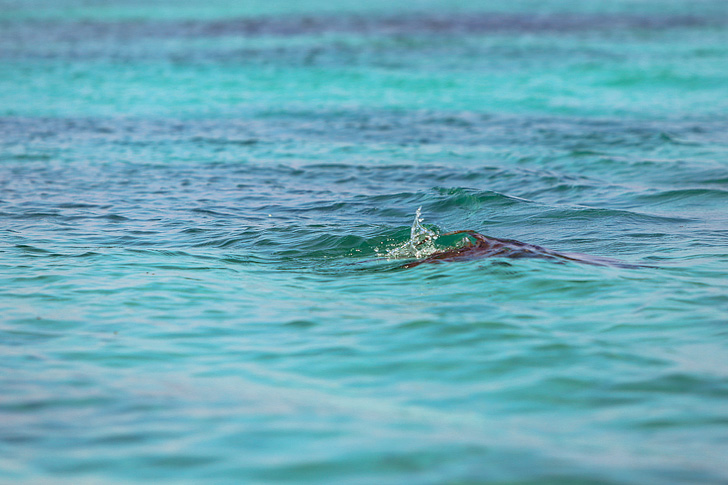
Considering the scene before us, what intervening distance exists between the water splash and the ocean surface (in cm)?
14

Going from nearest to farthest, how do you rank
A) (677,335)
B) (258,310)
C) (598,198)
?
(677,335), (258,310), (598,198)

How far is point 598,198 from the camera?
1088cm

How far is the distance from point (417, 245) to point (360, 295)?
152 cm

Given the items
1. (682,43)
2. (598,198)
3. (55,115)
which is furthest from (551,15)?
(598,198)

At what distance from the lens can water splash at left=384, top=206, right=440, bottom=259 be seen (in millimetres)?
8133

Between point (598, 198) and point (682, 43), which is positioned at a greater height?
point (682, 43)

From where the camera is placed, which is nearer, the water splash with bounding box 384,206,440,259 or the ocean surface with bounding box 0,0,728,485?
the ocean surface with bounding box 0,0,728,485

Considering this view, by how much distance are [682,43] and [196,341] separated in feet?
99.4

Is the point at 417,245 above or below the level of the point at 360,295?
above

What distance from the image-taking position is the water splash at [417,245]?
26.7ft

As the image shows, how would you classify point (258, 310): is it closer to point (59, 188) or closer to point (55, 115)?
point (59, 188)

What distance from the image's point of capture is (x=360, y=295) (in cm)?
700

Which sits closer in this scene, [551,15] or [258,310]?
[258,310]

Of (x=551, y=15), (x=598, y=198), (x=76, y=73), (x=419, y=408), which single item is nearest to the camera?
(x=419, y=408)
